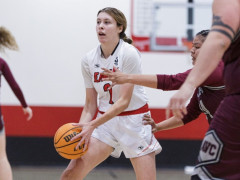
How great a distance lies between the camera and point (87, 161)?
11.2ft

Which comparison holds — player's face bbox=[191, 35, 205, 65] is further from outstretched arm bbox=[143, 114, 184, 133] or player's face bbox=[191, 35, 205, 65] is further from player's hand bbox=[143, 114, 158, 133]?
player's hand bbox=[143, 114, 158, 133]

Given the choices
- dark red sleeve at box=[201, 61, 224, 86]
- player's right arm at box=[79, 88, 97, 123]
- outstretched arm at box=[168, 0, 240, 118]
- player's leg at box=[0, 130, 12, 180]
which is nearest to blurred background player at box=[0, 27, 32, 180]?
player's leg at box=[0, 130, 12, 180]

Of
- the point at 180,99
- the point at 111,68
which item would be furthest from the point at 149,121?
the point at 180,99

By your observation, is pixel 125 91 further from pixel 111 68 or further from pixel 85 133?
pixel 85 133

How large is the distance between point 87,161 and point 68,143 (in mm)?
209

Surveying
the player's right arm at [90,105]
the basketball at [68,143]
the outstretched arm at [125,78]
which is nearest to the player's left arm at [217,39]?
the outstretched arm at [125,78]

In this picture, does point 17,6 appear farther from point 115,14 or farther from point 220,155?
point 220,155

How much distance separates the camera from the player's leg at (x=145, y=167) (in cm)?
341

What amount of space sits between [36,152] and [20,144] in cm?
27

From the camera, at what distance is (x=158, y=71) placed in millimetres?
6891

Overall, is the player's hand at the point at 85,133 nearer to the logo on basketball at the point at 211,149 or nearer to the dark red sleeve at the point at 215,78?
the dark red sleeve at the point at 215,78

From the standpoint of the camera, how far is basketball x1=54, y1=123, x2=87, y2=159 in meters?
3.32

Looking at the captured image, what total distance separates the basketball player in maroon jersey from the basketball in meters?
1.30

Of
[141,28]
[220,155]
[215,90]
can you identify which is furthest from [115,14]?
[141,28]
